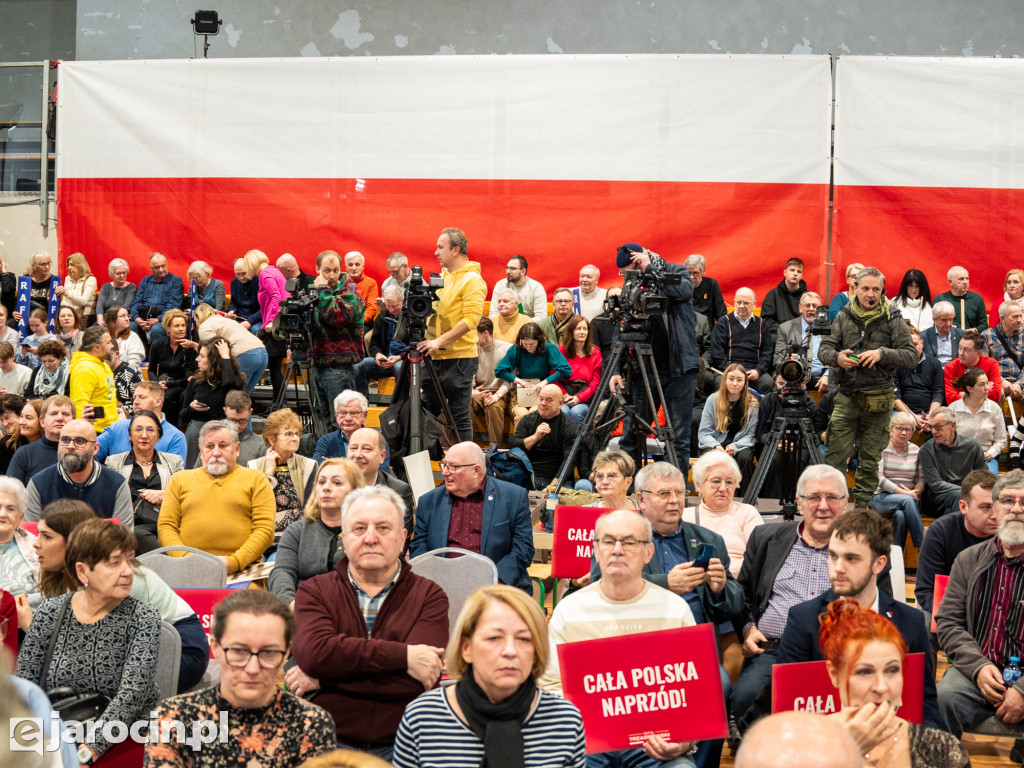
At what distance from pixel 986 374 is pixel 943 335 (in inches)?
19.8

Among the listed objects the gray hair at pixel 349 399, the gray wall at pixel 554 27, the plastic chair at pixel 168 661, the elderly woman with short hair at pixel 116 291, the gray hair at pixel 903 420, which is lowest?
the plastic chair at pixel 168 661

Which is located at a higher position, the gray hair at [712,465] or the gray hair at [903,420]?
the gray hair at [903,420]

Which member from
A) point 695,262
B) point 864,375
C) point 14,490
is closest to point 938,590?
point 864,375

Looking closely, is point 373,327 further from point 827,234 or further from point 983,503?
point 983,503

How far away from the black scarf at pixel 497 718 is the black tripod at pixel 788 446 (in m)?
3.13

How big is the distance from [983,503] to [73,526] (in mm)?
3139

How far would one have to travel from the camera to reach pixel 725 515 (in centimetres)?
413

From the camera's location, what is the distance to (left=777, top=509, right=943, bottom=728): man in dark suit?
2951 mm

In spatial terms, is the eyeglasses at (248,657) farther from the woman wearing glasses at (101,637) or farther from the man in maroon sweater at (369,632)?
the woman wearing glasses at (101,637)

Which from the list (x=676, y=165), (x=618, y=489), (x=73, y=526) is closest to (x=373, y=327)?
(x=676, y=165)

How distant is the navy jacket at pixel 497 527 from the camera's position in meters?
4.13

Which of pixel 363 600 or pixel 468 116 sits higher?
pixel 468 116

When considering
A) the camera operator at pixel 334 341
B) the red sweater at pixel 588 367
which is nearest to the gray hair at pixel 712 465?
the red sweater at pixel 588 367

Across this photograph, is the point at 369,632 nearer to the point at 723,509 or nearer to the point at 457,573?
the point at 457,573
